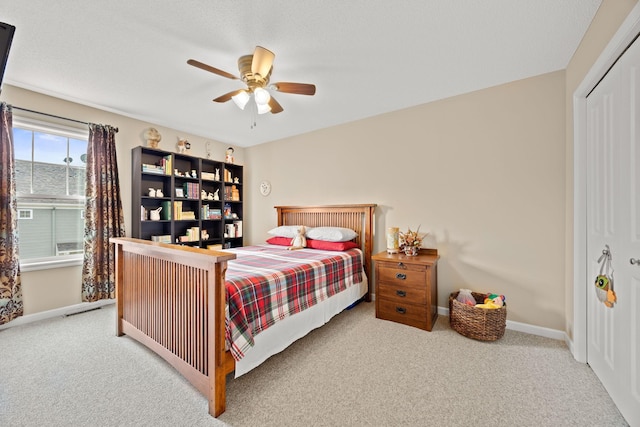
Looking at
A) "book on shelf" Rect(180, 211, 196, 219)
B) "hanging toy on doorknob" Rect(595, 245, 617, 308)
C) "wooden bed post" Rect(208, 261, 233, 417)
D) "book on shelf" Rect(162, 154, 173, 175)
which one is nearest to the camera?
"wooden bed post" Rect(208, 261, 233, 417)

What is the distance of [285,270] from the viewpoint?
2.15m

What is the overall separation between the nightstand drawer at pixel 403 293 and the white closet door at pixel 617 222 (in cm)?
118

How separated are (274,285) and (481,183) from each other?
92.4 inches

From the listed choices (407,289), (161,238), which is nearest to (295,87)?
(407,289)

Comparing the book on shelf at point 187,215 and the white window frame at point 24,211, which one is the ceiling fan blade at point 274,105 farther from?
the white window frame at point 24,211

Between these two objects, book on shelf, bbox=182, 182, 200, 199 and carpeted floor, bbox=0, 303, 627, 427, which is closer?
carpeted floor, bbox=0, 303, 627, 427

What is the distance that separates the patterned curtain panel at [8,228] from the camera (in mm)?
2520

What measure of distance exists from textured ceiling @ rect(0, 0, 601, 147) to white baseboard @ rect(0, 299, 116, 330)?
2.42m

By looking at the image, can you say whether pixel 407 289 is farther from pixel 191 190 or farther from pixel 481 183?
pixel 191 190

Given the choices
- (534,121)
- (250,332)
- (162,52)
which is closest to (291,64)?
(162,52)

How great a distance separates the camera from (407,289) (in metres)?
2.61

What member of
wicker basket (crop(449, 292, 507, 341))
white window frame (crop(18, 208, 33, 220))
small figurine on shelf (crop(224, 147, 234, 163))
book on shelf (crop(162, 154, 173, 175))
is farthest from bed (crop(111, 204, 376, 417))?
small figurine on shelf (crop(224, 147, 234, 163))

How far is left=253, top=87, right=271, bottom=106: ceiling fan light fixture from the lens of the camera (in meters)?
2.12

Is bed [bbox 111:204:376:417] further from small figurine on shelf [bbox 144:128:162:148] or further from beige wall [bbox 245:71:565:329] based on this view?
small figurine on shelf [bbox 144:128:162:148]
